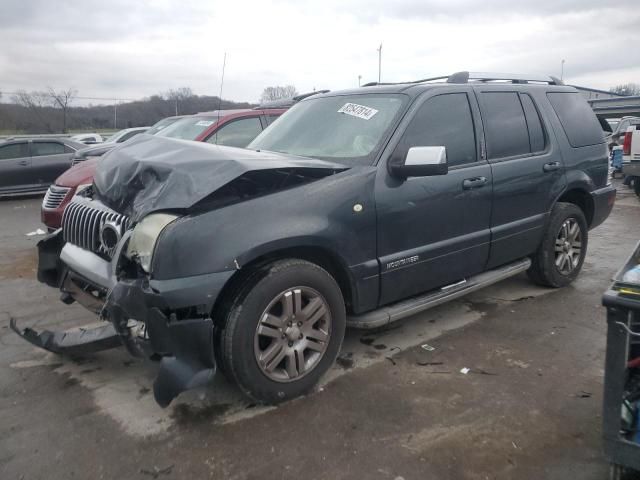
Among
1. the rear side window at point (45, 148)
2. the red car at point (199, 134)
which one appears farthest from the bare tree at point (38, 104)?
the red car at point (199, 134)

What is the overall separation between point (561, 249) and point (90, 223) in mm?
4137

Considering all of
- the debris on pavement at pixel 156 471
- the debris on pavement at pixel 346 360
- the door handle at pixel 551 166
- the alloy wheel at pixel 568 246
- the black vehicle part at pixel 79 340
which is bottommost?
the debris on pavement at pixel 156 471

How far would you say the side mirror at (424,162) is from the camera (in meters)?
3.29

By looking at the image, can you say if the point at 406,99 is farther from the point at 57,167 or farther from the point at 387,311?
the point at 57,167

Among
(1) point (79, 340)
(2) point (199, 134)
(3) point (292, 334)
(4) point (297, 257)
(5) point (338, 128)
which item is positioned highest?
(2) point (199, 134)

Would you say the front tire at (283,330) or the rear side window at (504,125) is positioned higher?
the rear side window at (504,125)

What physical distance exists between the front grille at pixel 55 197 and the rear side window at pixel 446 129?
4523mm

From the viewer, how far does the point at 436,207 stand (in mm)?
3732

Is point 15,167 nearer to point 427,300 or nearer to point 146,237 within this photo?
point 146,237

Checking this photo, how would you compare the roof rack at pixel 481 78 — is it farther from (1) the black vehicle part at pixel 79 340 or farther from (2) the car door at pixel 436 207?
(1) the black vehicle part at pixel 79 340

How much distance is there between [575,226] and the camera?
16.7ft

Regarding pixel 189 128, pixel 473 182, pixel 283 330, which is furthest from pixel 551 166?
pixel 189 128

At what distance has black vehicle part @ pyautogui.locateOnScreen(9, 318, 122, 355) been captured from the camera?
3193mm

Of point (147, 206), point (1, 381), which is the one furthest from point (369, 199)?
point (1, 381)
